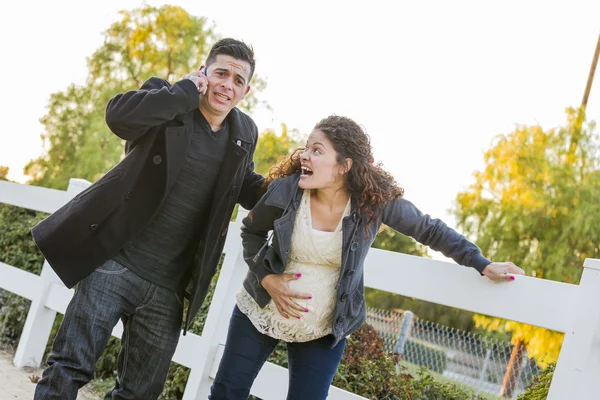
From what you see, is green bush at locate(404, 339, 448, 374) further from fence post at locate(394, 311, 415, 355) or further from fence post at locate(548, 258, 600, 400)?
fence post at locate(548, 258, 600, 400)

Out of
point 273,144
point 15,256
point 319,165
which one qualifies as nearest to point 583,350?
point 319,165

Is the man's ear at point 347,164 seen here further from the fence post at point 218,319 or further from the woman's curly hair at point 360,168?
the fence post at point 218,319

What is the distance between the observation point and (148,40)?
1104 inches

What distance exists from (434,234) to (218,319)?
5.30 ft

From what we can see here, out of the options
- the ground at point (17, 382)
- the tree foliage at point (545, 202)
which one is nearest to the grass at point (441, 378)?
the ground at point (17, 382)

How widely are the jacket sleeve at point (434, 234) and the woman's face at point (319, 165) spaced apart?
27 cm

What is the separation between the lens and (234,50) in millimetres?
3205

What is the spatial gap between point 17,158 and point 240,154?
Result: 78.4 ft

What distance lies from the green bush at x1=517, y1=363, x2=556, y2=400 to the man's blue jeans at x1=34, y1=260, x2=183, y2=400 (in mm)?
1847

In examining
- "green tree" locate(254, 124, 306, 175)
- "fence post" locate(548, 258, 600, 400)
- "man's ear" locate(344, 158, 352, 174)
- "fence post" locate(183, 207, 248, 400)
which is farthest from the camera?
"green tree" locate(254, 124, 306, 175)

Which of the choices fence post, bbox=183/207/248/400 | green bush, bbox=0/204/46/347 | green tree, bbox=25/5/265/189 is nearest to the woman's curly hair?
fence post, bbox=183/207/248/400

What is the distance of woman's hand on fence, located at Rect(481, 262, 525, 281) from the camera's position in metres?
A: 2.91

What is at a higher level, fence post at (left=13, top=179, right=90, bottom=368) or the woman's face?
the woman's face

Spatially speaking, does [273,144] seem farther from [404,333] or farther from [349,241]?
[349,241]
